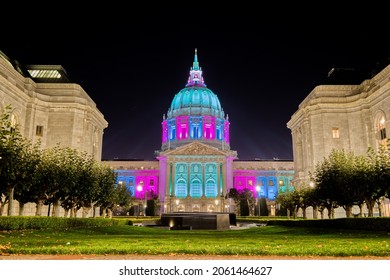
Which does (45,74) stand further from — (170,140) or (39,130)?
(170,140)

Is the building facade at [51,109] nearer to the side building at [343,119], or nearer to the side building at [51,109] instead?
the side building at [51,109]

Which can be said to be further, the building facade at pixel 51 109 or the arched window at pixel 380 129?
the building facade at pixel 51 109

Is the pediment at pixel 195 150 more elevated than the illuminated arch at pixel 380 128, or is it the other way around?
the pediment at pixel 195 150

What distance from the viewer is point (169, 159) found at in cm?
11825

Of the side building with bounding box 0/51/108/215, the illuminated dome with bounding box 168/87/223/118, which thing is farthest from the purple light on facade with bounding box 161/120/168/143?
the side building with bounding box 0/51/108/215

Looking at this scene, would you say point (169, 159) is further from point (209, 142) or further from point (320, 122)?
point (320, 122)

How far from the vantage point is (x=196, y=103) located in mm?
143000

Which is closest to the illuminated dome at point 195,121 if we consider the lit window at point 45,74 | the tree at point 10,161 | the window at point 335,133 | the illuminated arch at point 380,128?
the lit window at point 45,74

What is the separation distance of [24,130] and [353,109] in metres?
51.1

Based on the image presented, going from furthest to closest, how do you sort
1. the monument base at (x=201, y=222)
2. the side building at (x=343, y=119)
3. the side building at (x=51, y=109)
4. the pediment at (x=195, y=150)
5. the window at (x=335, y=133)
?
the pediment at (x=195, y=150) → the window at (x=335, y=133) → the side building at (x=343, y=119) → the side building at (x=51, y=109) → the monument base at (x=201, y=222)

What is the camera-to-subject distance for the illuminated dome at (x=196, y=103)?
141 m

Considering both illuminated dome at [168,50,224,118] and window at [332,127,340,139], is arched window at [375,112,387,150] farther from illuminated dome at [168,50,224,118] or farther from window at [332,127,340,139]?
illuminated dome at [168,50,224,118]

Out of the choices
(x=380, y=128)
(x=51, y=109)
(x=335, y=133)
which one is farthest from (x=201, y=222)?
(x=51, y=109)
